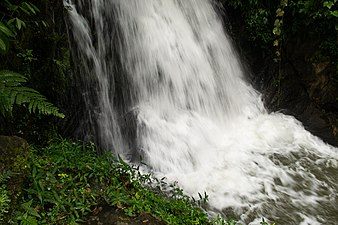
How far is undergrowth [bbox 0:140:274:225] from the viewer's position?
9.76ft

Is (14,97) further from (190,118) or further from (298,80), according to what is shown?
(298,80)

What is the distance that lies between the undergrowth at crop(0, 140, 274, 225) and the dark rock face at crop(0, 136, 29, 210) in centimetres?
9

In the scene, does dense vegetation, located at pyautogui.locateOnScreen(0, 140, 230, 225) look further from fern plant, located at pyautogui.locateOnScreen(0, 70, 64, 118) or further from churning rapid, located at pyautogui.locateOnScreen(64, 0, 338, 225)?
churning rapid, located at pyautogui.locateOnScreen(64, 0, 338, 225)

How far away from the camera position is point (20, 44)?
395cm

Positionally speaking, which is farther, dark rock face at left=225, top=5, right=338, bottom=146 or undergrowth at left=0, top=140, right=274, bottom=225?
dark rock face at left=225, top=5, right=338, bottom=146

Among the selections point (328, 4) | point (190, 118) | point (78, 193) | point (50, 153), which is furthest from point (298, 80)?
point (78, 193)

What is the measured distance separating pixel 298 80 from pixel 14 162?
617cm

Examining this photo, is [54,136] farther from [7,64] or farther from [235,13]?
[235,13]

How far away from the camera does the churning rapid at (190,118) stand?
487 cm

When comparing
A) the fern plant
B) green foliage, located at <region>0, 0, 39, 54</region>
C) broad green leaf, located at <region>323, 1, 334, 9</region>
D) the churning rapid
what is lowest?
the churning rapid

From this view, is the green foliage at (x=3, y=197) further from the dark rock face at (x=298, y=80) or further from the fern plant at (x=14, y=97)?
the dark rock face at (x=298, y=80)

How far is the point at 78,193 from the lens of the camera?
3.25m

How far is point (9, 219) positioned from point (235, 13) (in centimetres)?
660

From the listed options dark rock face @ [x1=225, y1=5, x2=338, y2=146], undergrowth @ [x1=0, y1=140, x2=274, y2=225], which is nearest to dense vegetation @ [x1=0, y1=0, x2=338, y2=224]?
undergrowth @ [x1=0, y1=140, x2=274, y2=225]
